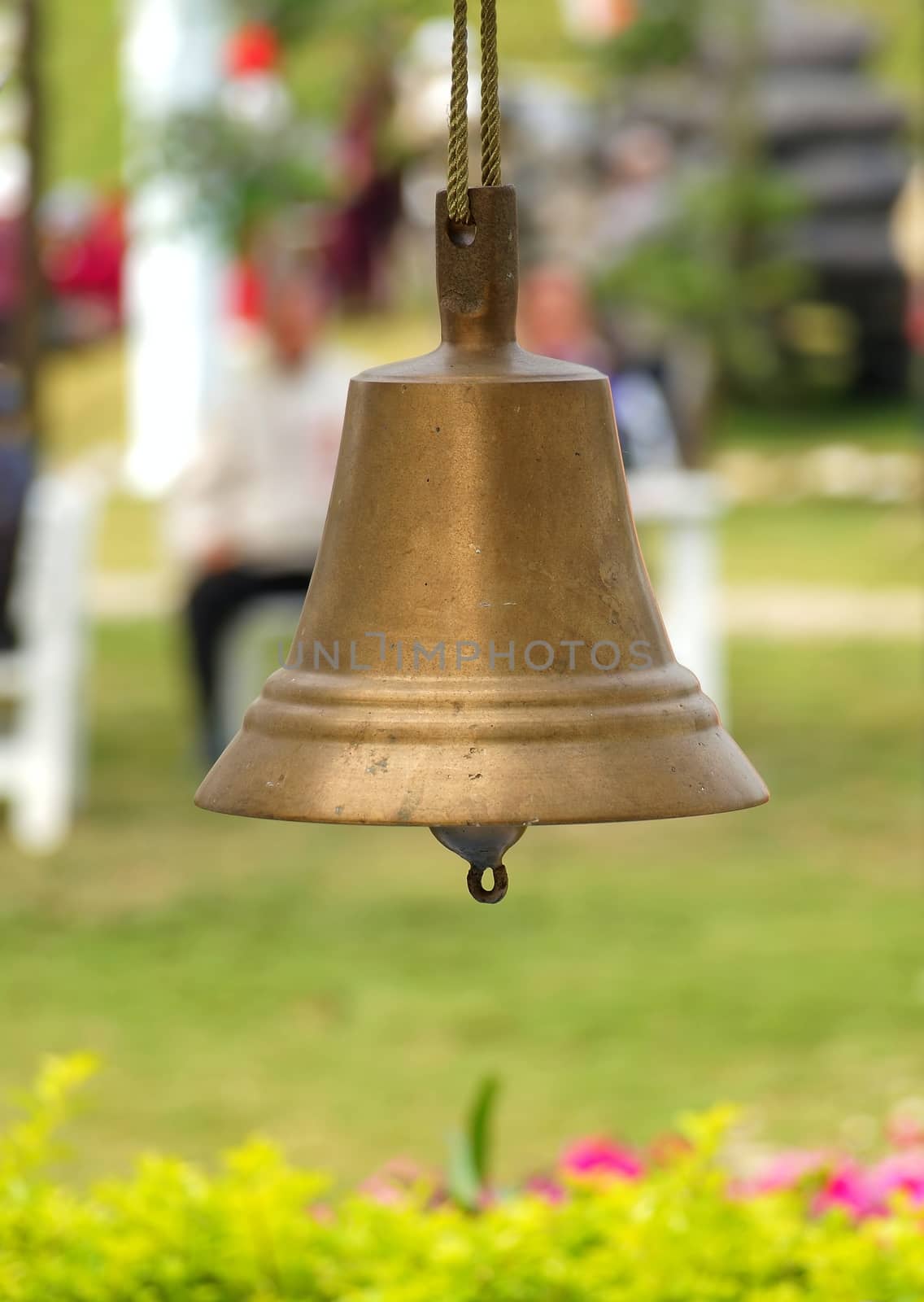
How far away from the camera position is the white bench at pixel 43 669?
261 inches

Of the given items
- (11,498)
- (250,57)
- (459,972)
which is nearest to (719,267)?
(250,57)

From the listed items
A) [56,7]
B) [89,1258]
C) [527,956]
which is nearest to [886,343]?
[56,7]

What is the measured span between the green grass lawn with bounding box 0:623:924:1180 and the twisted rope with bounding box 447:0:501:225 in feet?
9.27

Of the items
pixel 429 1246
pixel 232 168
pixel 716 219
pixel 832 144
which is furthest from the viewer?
pixel 832 144

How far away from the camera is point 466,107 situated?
138 centimetres

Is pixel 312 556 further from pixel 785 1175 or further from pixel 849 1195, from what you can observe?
pixel 849 1195

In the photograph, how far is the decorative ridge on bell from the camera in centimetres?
147

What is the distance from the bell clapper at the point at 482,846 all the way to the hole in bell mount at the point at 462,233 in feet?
1.38

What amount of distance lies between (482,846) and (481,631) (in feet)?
0.53

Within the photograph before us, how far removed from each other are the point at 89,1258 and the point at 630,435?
738 cm

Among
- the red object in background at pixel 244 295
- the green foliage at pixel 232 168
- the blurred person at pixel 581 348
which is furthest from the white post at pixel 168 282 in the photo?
the blurred person at pixel 581 348

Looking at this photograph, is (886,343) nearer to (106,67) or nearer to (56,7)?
(106,67)

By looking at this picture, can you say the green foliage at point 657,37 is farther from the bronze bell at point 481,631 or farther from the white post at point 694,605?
the bronze bell at point 481,631

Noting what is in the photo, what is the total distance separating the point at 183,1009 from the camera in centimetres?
497
